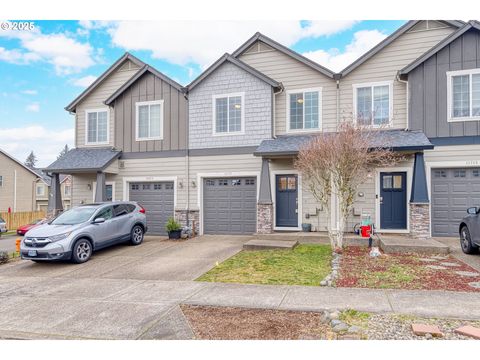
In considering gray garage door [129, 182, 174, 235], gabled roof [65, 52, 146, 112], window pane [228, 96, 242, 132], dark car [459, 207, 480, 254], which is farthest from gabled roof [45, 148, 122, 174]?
dark car [459, 207, 480, 254]

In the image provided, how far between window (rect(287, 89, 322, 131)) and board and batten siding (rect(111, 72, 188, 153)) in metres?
4.58

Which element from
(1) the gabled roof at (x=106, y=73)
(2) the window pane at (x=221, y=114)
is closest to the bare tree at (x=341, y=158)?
(2) the window pane at (x=221, y=114)

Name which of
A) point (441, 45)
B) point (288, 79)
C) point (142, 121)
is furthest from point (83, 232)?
point (441, 45)

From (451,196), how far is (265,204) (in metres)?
6.54

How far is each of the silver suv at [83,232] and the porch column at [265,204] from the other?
14.4 feet

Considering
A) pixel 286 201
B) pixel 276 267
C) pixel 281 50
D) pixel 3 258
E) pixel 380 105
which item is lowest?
pixel 3 258

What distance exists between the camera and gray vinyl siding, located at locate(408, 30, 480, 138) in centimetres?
1178

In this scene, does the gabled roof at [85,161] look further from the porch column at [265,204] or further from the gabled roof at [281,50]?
the gabled roof at [281,50]

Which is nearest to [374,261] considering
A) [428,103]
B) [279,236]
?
[279,236]

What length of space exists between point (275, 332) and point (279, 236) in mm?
7428

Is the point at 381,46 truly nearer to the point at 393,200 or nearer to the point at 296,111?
the point at 296,111

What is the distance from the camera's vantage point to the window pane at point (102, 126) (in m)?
16.5

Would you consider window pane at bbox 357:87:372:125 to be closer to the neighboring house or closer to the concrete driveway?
the concrete driveway

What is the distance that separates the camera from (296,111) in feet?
45.5
